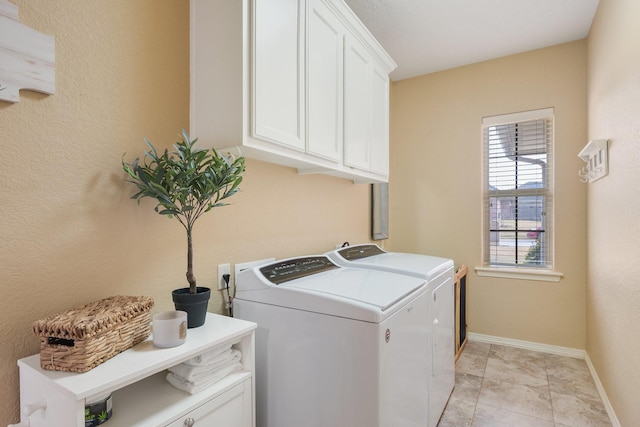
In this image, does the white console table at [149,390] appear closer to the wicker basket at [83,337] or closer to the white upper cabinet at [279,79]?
the wicker basket at [83,337]

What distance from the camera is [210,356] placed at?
3.70 ft

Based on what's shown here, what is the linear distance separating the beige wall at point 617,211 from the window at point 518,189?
18.1 inches

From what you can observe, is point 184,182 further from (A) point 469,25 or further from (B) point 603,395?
(B) point 603,395

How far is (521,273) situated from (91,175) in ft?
11.0

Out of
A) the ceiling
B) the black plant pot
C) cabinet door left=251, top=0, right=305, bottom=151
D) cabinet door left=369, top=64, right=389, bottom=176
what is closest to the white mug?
the black plant pot

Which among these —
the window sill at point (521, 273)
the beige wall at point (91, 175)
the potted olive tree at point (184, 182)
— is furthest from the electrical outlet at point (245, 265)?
the window sill at point (521, 273)

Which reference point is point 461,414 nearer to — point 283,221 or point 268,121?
point 283,221

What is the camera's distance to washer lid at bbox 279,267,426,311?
1.34 metres

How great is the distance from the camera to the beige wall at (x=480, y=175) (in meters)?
2.88

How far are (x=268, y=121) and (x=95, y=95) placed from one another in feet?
1.98

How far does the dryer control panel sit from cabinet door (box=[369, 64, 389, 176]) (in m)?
0.75

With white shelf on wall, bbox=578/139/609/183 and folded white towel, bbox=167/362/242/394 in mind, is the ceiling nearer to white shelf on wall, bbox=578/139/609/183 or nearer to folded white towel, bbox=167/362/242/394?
white shelf on wall, bbox=578/139/609/183

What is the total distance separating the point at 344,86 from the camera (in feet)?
6.26

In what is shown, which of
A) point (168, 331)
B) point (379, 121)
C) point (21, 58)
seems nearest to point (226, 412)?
point (168, 331)
